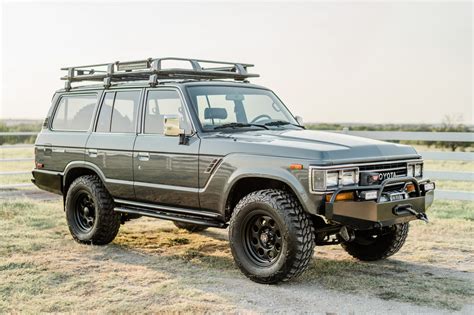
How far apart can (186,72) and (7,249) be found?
327 cm

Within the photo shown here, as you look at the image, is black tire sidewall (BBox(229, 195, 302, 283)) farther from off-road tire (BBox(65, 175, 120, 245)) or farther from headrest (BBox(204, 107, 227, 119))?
off-road tire (BBox(65, 175, 120, 245))

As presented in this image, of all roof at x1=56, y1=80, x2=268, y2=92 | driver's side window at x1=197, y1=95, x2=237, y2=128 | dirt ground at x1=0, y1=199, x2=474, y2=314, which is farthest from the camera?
roof at x1=56, y1=80, x2=268, y2=92

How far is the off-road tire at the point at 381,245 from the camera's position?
7.49m

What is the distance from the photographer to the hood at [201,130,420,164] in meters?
6.23

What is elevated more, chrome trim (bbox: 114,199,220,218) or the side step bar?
chrome trim (bbox: 114,199,220,218)

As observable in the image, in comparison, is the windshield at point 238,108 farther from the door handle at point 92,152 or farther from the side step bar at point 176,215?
the door handle at point 92,152

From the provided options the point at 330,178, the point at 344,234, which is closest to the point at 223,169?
the point at 330,178

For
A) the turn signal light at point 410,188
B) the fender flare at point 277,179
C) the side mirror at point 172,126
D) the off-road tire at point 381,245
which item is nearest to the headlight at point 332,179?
the fender flare at point 277,179

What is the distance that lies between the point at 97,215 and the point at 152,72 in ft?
6.75

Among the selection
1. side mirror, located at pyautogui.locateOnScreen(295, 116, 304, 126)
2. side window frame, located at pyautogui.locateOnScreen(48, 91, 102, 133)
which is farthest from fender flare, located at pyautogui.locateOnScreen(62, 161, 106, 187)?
side mirror, located at pyautogui.locateOnScreen(295, 116, 304, 126)

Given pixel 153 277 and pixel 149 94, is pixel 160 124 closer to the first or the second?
pixel 149 94

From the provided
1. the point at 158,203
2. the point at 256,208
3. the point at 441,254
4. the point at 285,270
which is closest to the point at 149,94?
the point at 158,203

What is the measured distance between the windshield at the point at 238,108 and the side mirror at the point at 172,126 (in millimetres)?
290

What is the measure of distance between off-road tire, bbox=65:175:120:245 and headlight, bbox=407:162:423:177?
3.85 meters
